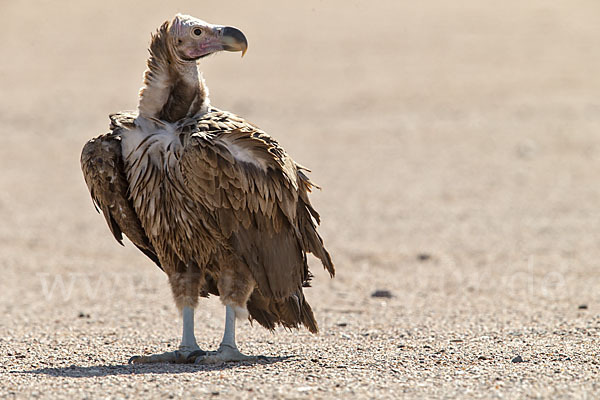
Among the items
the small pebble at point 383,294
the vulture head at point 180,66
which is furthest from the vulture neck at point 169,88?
the small pebble at point 383,294

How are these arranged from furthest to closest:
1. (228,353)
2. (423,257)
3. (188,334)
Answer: (423,257) < (188,334) < (228,353)

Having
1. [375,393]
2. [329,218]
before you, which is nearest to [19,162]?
[329,218]

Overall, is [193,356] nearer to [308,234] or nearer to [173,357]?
[173,357]

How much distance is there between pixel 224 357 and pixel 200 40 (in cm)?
216

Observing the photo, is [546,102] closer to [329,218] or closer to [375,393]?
[329,218]

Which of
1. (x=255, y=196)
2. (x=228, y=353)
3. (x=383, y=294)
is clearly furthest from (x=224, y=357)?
(x=383, y=294)

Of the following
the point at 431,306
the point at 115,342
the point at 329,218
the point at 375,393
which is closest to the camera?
the point at 375,393

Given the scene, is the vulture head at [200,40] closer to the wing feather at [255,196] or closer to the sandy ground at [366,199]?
the wing feather at [255,196]

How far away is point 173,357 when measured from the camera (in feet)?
21.9

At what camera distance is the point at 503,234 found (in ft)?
46.1

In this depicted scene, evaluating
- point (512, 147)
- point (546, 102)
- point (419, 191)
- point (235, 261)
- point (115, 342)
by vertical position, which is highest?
point (546, 102)

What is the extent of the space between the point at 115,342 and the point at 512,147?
1347 centimetres

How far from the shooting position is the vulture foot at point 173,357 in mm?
6590

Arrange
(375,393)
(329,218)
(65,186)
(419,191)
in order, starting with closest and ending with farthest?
(375,393) < (329,218) < (419,191) < (65,186)
